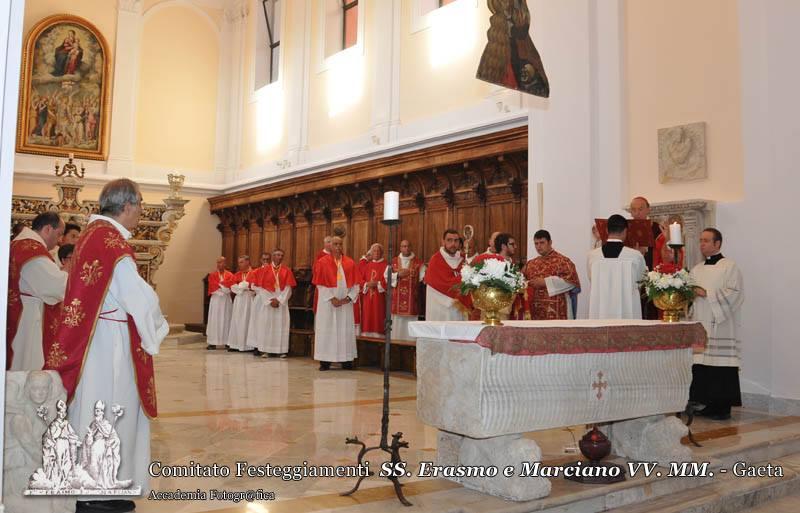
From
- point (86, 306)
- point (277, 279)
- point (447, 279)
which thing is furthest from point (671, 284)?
point (277, 279)

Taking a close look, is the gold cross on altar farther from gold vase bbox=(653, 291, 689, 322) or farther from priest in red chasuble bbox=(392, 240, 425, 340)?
priest in red chasuble bbox=(392, 240, 425, 340)

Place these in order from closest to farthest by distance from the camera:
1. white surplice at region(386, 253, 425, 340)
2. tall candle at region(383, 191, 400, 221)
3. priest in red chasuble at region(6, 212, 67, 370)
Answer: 1. tall candle at region(383, 191, 400, 221)
2. priest in red chasuble at region(6, 212, 67, 370)
3. white surplice at region(386, 253, 425, 340)

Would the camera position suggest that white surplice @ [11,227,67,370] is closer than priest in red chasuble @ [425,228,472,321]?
Yes

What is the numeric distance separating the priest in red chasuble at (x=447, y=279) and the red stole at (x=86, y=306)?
19.7ft

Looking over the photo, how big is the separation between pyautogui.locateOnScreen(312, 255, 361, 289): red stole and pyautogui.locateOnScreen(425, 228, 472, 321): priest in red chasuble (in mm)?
1803

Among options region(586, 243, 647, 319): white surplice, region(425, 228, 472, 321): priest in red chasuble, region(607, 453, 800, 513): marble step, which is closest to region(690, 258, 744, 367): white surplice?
region(586, 243, 647, 319): white surplice

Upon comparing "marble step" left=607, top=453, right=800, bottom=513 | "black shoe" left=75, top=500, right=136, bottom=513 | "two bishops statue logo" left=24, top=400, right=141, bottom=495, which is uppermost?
"two bishops statue logo" left=24, top=400, right=141, bottom=495

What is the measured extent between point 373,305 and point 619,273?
20.7 feet

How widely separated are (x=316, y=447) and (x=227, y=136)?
1582 centimetres

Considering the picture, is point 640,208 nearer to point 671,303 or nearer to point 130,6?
point 671,303

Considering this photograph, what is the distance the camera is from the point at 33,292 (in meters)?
5.13

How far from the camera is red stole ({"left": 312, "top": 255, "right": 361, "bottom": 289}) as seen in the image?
11.0 metres

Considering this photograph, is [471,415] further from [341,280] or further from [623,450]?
[341,280]

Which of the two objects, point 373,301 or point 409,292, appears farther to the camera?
point 373,301
